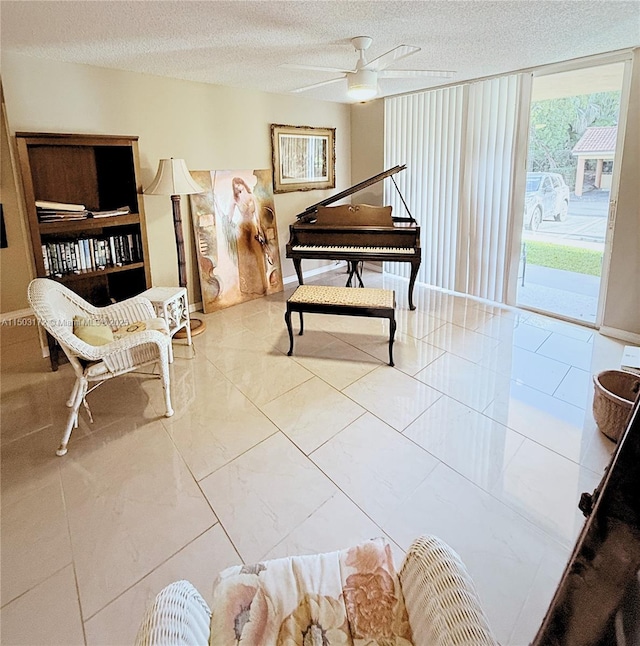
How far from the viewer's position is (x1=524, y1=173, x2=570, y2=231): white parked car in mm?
4896

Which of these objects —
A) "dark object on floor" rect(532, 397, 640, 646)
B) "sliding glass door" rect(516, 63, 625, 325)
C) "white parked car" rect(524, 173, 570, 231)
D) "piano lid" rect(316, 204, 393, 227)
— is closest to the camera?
"dark object on floor" rect(532, 397, 640, 646)

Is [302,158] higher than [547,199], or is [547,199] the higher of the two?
[302,158]

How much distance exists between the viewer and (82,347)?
2430 mm

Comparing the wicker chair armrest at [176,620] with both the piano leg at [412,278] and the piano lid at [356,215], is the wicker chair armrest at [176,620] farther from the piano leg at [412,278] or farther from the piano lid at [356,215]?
the piano lid at [356,215]

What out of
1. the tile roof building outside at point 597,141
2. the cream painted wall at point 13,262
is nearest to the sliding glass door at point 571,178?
the tile roof building outside at point 597,141

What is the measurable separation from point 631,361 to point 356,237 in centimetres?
257

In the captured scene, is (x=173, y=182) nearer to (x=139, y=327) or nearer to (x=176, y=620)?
(x=139, y=327)

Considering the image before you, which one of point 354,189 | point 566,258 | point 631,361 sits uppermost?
point 354,189

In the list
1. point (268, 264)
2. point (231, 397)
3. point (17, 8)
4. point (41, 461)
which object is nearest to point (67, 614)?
point (41, 461)

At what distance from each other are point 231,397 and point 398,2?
100 inches

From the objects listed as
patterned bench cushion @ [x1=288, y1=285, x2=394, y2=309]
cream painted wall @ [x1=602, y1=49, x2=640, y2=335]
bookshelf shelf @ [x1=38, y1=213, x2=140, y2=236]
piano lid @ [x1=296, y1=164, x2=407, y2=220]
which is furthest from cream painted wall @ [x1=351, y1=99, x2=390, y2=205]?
bookshelf shelf @ [x1=38, y1=213, x2=140, y2=236]

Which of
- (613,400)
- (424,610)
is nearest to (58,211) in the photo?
(424,610)

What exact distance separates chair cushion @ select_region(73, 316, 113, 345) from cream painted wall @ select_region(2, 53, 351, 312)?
1.62 meters

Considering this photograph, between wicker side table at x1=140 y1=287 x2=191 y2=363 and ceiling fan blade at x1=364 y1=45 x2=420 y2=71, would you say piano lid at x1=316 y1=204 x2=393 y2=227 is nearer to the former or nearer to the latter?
ceiling fan blade at x1=364 y1=45 x2=420 y2=71
